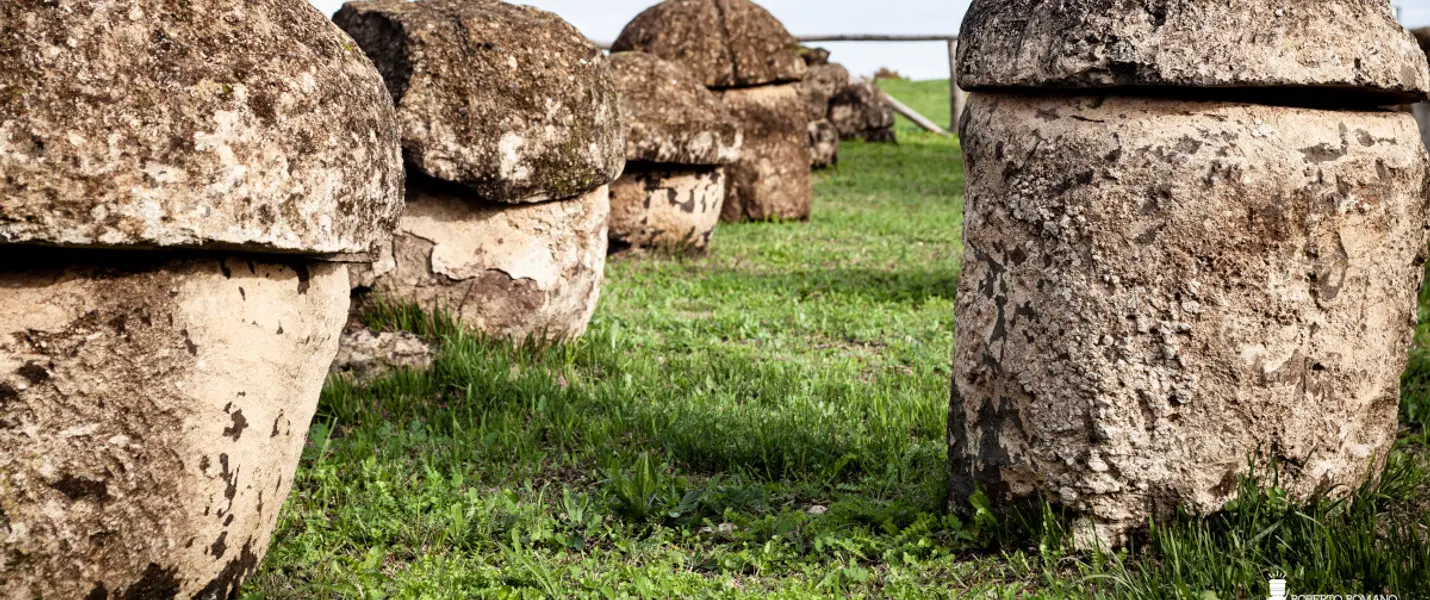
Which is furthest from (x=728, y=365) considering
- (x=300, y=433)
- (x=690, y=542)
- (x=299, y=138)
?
(x=299, y=138)

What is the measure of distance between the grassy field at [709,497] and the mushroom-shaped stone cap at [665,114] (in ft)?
6.81

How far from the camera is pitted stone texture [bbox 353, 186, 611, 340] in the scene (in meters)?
5.10

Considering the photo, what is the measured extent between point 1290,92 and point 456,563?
92.4 inches

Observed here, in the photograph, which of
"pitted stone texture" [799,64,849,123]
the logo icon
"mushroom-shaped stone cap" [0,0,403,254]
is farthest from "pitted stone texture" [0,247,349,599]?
"pitted stone texture" [799,64,849,123]

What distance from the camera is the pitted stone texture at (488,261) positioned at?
16.7 feet

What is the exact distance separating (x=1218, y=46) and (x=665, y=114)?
5.48m

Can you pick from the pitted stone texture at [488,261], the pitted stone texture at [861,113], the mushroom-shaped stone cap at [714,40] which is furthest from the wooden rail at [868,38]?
the pitted stone texture at [488,261]

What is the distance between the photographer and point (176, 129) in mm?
2420

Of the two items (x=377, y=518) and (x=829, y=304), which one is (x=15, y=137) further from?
(x=829, y=304)

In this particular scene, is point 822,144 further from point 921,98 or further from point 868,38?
point 921,98

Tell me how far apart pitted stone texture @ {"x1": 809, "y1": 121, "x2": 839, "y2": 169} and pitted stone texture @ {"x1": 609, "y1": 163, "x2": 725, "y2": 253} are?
645 cm

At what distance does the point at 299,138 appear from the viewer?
2.60 metres

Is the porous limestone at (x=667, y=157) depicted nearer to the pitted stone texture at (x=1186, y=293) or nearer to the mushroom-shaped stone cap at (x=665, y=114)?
the mushroom-shaped stone cap at (x=665, y=114)
